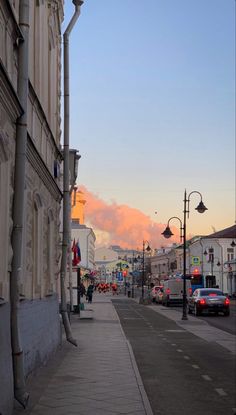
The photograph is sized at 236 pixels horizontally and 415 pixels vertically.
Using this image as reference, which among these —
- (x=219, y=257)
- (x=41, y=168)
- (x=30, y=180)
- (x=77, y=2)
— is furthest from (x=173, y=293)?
(x=219, y=257)

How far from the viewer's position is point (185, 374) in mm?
12391

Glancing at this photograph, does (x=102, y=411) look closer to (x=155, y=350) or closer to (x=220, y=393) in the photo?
(x=220, y=393)

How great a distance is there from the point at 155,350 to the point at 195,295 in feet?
66.0

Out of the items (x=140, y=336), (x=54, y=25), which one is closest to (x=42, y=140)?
(x=54, y=25)

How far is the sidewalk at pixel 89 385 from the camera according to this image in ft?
27.6

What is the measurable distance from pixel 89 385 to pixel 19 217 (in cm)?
360

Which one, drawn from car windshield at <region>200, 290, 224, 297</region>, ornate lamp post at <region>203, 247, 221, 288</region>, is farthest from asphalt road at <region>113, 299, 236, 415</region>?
ornate lamp post at <region>203, 247, 221, 288</region>

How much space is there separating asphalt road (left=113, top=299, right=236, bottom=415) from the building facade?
2205 mm

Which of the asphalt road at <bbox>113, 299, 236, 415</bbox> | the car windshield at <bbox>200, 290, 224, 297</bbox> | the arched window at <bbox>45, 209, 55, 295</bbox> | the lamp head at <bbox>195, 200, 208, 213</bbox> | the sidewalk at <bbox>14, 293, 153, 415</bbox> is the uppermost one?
the lamp head at <bbox>195, 200, 208, 213</bbox>

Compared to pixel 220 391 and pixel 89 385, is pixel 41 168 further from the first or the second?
pixel 220 391

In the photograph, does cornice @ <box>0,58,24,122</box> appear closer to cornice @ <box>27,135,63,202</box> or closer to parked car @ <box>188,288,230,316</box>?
cornice @ <box>27,135,63,202</box>

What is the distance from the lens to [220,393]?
1041 centimetres

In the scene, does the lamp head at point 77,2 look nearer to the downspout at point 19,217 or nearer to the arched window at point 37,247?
the arched window at point 37,247

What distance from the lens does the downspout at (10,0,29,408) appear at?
8.00 metres
